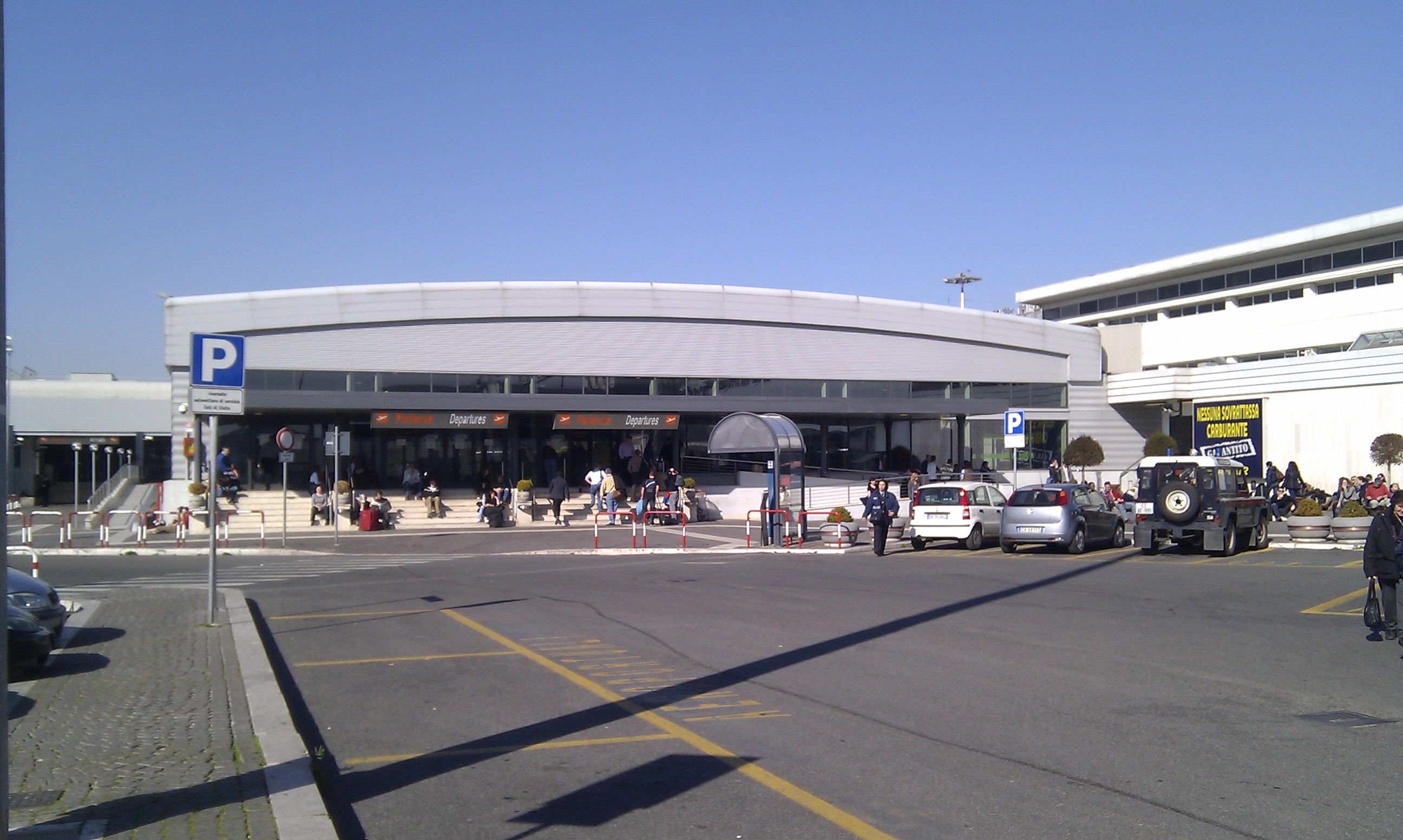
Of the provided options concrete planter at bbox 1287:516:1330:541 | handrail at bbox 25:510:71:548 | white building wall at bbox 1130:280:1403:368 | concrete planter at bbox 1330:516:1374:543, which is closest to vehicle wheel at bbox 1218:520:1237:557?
concrete planter at bbox 1287:516:1330:541

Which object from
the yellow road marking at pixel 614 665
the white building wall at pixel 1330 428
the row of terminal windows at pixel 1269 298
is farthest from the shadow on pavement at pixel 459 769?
the row of terminal windows at pixel 1269 298

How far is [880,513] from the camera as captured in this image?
24750 mm

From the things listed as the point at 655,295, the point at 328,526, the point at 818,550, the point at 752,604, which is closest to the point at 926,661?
the point at 752,604

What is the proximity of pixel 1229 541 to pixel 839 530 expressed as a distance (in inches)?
350

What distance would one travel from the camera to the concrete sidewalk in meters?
5.71

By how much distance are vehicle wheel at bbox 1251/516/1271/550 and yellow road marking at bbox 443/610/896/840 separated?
18.8m

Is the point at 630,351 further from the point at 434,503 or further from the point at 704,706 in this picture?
the point at 704,706

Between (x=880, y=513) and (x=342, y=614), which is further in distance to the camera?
(x=880, y=513)

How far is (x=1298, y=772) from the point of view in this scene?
677 cm

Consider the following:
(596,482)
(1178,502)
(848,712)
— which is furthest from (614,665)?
(596,482)

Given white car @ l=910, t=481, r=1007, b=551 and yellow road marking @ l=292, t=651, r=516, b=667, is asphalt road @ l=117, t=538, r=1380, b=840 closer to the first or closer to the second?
yellow road marking @ l=292, t=651, r=516, b=667

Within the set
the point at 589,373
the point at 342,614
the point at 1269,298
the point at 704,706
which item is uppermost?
the point at 1269,298

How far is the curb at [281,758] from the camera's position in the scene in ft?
18.4

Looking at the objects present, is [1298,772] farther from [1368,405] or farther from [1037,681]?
[1368,405]
